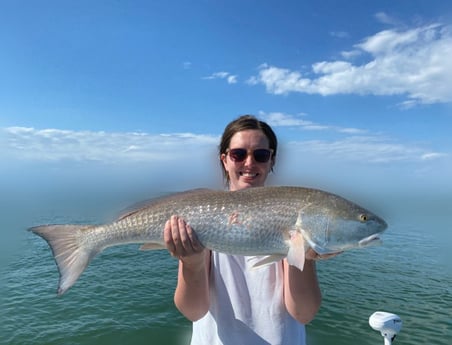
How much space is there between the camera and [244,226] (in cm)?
383

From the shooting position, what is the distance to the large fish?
3758 millimetres

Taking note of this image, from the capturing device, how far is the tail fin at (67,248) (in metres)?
4.06

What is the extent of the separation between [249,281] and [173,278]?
17.2 m

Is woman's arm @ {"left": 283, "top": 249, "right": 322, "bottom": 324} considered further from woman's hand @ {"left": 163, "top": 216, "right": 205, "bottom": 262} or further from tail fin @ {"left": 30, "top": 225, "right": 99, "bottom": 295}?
tail fin @ {"left": 30, "top": 225, "right": 99, "bottom": 295}

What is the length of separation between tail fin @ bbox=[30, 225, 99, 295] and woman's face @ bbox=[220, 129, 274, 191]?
184 cm

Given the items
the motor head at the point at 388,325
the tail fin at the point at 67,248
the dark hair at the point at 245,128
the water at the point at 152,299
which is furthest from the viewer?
the water at the point at 152,299

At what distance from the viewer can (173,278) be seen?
20.1 m

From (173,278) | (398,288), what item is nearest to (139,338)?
(173,278)

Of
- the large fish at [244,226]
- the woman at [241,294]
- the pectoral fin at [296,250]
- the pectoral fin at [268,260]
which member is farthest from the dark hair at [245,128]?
the pectoral fin at [268,260]

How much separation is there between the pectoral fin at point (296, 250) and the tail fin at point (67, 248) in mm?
2205

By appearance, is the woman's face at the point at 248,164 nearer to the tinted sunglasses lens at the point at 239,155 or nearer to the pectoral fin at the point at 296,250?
the tinted sunglasses lens at the point at 239,155

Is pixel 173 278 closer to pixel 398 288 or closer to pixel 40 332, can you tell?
pixel 40 332

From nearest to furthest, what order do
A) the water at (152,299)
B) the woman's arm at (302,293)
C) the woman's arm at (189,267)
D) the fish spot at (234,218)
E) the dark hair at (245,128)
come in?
the woman's arm at (302,293)
the woman's arm at (189,267)
the fish spot at (234,218)
the dark hair at (245,128)
the water at (152,299)

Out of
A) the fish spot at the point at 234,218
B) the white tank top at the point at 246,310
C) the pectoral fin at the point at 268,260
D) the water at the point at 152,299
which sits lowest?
the water at the point at 152,299
